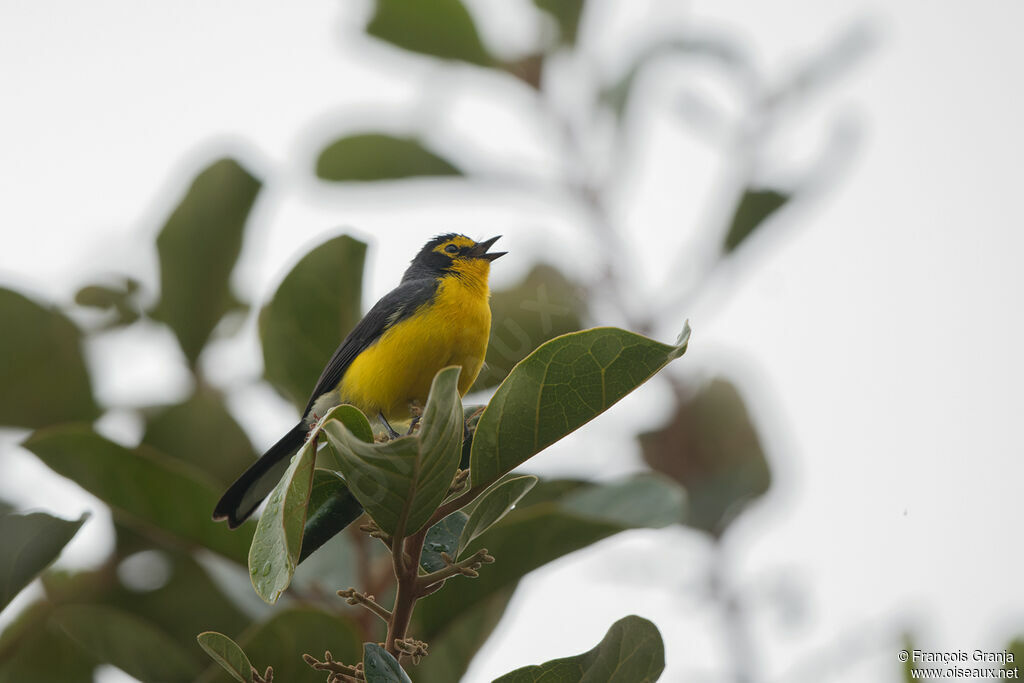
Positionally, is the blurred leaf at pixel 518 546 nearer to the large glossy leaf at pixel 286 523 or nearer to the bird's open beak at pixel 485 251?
the large glossy leaf at pixel 286 523

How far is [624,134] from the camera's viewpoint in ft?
13.7

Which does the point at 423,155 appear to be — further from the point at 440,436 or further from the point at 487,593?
the point at 440,436

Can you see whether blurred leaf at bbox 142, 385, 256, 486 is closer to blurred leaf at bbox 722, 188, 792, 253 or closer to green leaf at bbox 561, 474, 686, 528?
green leaf at bbox 561, 474, 686, 528

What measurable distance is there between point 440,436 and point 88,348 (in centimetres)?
208

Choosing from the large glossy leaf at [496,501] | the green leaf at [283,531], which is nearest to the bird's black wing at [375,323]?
the large glossy leaf at [496,501]

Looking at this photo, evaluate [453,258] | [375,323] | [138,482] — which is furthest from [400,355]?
[138,482]

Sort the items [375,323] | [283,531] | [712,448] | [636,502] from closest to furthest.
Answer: [283,531], [636,502], [375,323], [712,448]

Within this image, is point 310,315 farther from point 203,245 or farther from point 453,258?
point 453,258

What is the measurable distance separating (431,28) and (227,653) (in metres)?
3.15

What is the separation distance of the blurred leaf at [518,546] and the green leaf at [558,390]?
2.14 feet

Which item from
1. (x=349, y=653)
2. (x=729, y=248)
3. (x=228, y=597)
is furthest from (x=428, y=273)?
(x=349, y=653)

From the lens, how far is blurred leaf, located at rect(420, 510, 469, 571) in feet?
6.79

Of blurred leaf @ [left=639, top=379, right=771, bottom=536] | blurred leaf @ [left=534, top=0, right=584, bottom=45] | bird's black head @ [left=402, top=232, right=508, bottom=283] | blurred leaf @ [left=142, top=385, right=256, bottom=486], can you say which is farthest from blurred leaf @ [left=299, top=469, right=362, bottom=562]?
blurred leaf @ [left=534, top=0, right=584, bottom=45]

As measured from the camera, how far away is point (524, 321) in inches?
143
